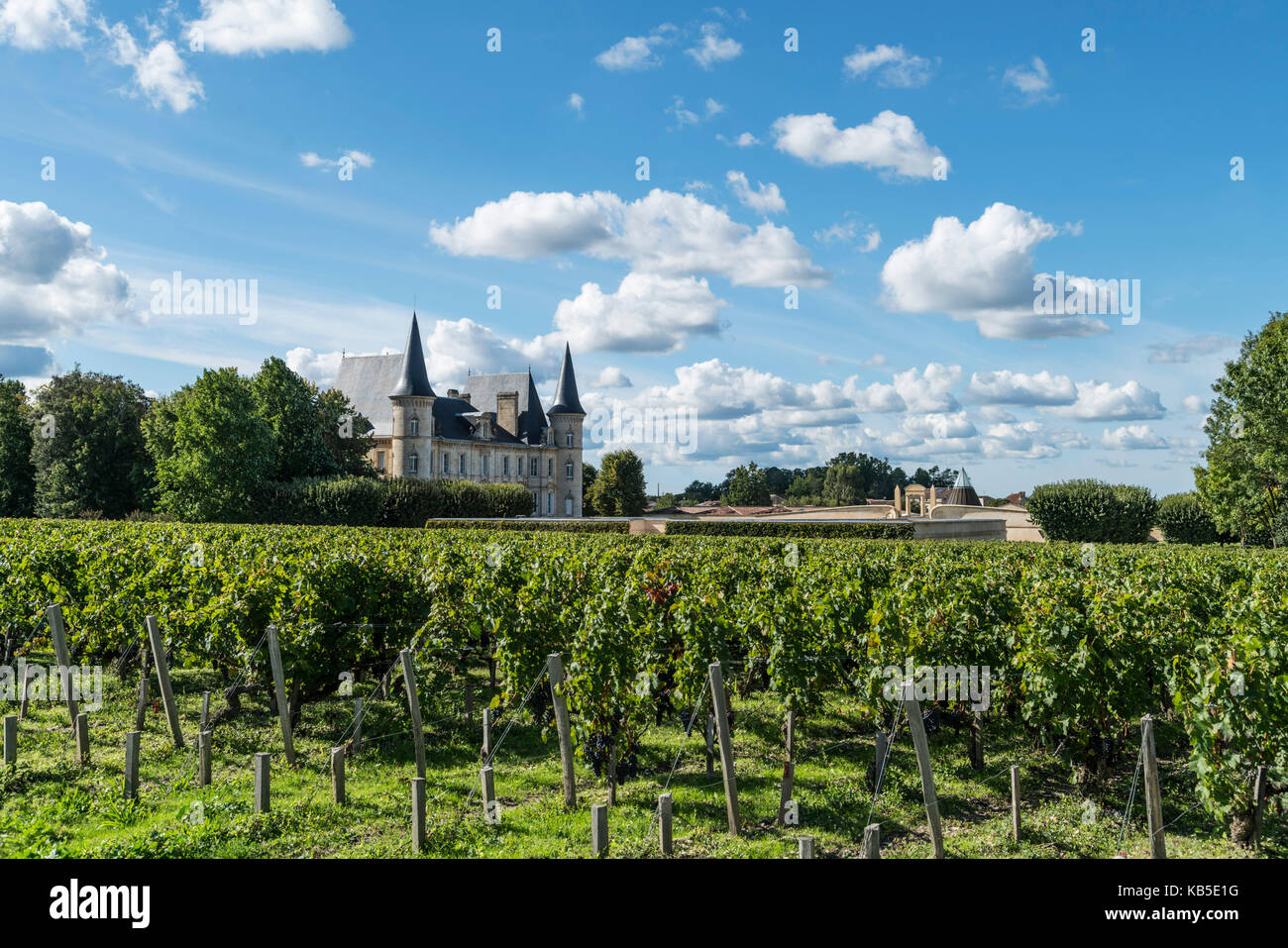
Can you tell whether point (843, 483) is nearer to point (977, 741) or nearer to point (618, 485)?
point (618, 485)

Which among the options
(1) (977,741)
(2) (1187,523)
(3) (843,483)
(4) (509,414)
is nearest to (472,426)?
(4) (509,414)

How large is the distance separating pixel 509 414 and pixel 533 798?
71.5m

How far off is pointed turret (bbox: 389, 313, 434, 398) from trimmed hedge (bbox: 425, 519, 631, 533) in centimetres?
2806

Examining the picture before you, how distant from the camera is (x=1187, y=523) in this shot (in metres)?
42.9

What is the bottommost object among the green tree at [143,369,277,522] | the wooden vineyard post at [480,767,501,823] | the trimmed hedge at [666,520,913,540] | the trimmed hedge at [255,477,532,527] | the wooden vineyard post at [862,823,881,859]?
the wooden vineyard post at [480,767,501,823]

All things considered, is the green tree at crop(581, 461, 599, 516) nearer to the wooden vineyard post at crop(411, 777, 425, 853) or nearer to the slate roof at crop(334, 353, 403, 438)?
the slate roof at crop(334, 353, 403, 438)

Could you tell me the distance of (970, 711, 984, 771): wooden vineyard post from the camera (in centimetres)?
865

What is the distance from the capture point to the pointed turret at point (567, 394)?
77562 mm

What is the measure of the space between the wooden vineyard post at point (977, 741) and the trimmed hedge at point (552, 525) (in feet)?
78.4

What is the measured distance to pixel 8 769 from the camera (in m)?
8.24

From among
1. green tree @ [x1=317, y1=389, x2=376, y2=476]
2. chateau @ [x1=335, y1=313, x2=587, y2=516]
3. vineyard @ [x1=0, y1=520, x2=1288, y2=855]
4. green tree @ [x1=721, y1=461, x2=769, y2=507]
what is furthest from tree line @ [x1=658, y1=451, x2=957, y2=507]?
vineyard @ [x1=0, y1=520, x2=1288, y2=855]

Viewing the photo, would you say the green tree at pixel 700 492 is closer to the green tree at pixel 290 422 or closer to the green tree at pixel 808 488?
the green tree at pixel 808 488

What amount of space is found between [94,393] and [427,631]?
51308mm
